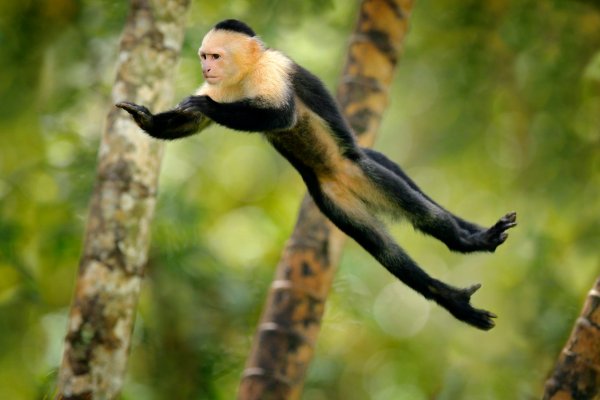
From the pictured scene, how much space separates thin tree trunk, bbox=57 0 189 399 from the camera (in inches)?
166

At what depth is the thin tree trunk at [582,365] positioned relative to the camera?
411 centimetres

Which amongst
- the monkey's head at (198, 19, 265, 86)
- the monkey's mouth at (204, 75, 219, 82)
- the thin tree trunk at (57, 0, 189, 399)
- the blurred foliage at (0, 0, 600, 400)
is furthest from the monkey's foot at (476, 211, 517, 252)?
the blurred foliage at (0, 0, 600, 400)

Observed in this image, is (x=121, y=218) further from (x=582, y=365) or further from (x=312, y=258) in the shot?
(x=582, y=365)

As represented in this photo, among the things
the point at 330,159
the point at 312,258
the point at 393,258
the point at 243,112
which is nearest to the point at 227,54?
the point at 243,112

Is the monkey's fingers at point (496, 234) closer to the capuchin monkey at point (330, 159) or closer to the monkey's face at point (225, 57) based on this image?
the capuchin monkey at point (330, 159)

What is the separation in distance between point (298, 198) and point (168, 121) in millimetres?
6228

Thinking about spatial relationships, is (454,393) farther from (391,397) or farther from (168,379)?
(168,379)

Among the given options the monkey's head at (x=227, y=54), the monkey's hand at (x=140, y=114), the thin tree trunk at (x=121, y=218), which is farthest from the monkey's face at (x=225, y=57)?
the thin tree trunk at (x=121, y=218)

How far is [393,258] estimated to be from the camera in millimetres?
4438

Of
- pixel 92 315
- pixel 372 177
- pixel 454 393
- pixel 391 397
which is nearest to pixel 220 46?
pixel 372 177

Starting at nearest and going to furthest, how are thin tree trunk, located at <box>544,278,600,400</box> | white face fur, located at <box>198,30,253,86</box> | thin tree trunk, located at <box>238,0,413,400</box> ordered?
white face fur, located at <box>198,30,253,86</box>, thin tree trunk, located at <box>544,278,600,400</box>, thin tree trunk, located at <box>238,0,413,400</box>

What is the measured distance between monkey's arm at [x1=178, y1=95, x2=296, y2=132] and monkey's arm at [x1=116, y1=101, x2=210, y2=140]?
0.05 metres

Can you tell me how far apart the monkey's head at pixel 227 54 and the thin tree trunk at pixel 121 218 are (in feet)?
2.39

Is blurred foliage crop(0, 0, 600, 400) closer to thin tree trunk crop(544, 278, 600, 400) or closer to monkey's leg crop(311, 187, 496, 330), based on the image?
monkey's leg crop(311, 187, 496, 330)
